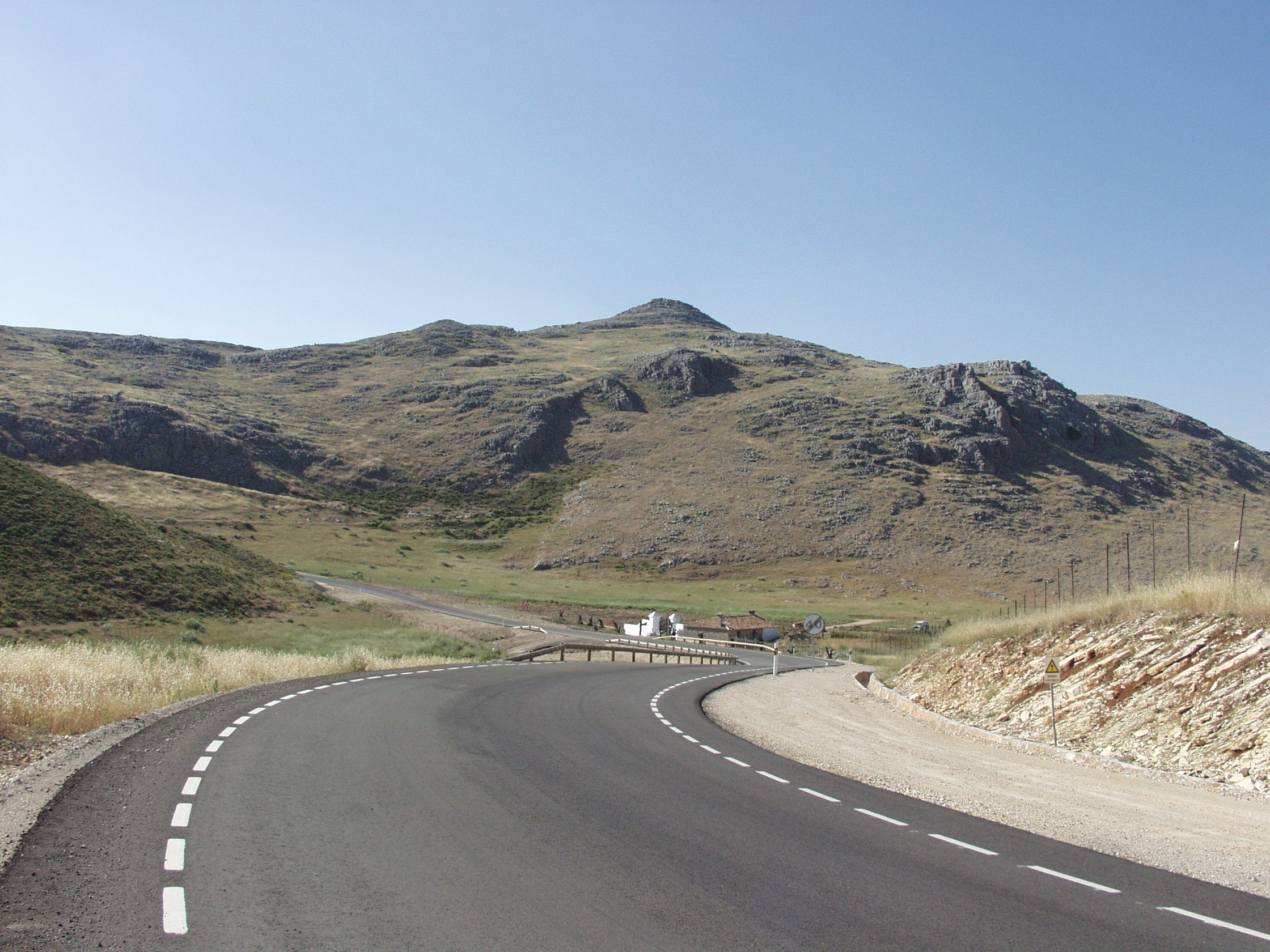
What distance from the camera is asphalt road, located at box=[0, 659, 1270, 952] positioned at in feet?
16.5

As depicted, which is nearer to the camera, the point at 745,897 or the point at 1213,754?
the point at 745,897

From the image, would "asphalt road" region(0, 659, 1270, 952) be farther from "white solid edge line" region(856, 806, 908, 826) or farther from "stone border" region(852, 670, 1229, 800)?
"stone border" region(852, 670, 1229, 800)

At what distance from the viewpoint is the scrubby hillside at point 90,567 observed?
3123 centimetres

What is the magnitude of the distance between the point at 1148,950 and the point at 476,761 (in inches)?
298

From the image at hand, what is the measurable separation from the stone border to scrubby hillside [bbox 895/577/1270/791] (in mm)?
250

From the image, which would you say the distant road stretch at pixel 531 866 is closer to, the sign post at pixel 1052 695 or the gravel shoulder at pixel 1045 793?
the gravel shoulder at pixel 1045 793

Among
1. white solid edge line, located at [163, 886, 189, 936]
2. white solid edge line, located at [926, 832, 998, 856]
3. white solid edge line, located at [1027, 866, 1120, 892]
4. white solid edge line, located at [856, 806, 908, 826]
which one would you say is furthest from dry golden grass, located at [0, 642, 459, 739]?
white solid edge line, located at [1027, 866, 1120, 892]

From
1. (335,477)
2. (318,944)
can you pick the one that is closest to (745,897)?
(318,944)

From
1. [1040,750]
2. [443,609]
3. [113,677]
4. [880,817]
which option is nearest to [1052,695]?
[1040,750]

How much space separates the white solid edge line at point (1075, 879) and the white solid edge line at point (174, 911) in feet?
21.3

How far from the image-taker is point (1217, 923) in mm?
5754

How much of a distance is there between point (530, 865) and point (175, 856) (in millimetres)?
2617

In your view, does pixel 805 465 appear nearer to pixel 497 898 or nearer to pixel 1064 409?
pixel 1064 409

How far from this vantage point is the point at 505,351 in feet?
616
